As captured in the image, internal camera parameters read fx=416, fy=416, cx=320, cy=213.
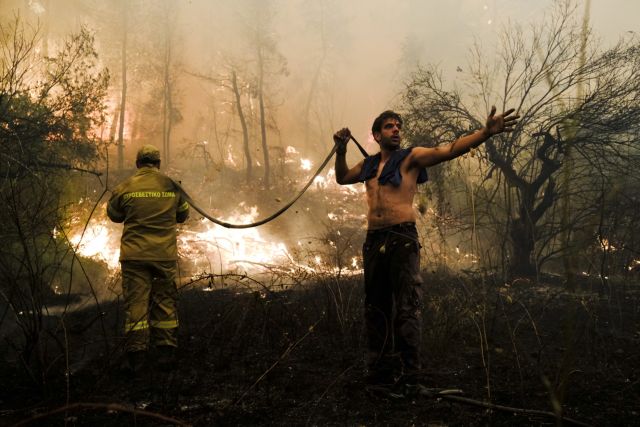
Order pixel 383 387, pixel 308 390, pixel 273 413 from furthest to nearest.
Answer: pixel 308 390
pixel 383 387
pixel 273 413

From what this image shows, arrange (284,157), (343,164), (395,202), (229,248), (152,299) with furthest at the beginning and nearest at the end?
1. (284,157)
2. (229,248)
3. (152,299)
4. (343,164)
5. (395,202)

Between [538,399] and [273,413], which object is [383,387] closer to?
[273,413]

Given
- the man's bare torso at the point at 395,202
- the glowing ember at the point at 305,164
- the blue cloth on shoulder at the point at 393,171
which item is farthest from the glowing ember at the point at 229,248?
the glowing ember at the point at 305,164

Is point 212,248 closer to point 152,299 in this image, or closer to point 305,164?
point 152,299

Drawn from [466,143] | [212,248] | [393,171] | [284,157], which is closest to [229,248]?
[212,248]

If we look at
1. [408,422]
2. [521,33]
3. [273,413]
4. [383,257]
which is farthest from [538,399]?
[521,33]

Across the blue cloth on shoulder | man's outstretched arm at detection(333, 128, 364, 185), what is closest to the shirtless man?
the blue cloth on shoulder

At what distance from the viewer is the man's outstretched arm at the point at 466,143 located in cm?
289

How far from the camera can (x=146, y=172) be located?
4.43m

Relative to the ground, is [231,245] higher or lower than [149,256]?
higher

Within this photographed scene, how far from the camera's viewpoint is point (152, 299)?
13.4 feet

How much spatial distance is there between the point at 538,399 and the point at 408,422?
1032 millimetres

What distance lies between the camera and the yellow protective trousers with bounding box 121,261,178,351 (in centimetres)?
397

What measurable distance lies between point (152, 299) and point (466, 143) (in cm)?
320
